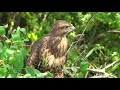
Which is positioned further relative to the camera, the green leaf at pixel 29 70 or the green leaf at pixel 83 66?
the green leaf at pixel 83 66

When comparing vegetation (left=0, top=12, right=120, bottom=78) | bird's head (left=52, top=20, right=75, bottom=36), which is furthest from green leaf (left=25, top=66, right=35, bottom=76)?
bird's head (left=52, top=20, right=75, bottom=36)

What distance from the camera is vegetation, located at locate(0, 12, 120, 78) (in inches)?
102

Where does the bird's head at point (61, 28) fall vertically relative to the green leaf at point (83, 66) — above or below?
above

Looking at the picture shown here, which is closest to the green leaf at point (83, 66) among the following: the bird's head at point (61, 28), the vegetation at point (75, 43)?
the vegetation at point (75, 43)

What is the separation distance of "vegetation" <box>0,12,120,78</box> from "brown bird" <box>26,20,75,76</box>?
0.14 ft

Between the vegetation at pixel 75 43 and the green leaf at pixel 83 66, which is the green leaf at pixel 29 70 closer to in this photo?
the vegetation at pixel 75 43

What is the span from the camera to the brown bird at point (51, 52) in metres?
2.57

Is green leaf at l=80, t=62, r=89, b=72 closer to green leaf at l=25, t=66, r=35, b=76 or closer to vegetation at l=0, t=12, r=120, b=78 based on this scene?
vegetation at l=0, t=12, r=120, b=78

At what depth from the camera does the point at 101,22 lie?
351 cm

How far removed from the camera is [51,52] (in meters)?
2.59

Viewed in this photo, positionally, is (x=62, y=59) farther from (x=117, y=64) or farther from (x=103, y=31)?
(x=103, y=31)

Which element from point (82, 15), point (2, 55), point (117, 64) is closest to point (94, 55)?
point (117, 64)

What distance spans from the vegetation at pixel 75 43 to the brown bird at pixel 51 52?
0.04 m

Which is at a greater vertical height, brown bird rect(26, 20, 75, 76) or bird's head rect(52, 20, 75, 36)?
bird's head rect(52, 20, 75, 36)
